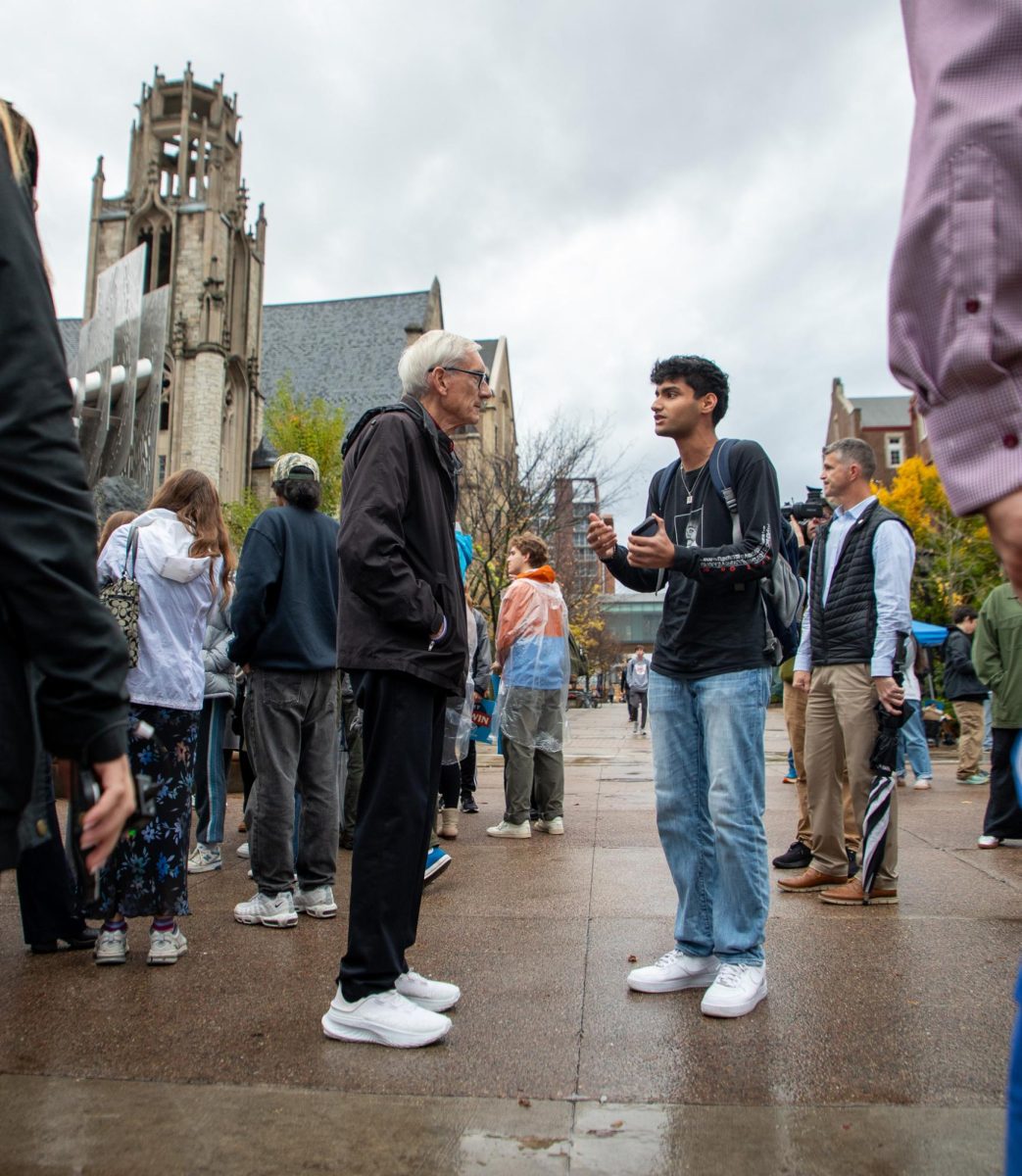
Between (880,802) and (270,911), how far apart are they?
114 inches

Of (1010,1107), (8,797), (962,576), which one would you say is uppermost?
(962,576)

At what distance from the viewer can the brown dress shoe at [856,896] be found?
16.3 feet

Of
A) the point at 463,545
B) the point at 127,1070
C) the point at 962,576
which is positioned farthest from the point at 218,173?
the point at 127,1070

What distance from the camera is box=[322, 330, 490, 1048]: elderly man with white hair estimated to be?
3168 millimetres

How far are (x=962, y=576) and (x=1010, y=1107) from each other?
3285 centimetres

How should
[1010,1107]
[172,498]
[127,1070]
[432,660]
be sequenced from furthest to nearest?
[172,498]
[432,660]
[127,1070]
[1010,1107]

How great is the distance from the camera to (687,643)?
375 cm

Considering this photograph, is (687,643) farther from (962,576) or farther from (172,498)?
(962,576)

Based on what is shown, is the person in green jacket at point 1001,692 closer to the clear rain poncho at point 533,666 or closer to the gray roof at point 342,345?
the clear rain poncho at point 533,666

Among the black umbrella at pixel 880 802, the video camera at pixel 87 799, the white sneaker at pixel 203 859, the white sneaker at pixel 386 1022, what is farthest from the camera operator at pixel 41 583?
the white sneaker at pixel 203 859

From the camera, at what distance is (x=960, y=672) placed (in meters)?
11.9

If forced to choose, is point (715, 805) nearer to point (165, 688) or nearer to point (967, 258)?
point (165, 688)

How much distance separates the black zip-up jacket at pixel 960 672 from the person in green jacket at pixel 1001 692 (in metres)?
3.95

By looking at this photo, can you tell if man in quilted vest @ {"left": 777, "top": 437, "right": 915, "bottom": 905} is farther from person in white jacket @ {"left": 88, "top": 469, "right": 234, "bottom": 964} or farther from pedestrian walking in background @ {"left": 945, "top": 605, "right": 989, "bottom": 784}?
pedestrian walking in background @ {"left": 945, "top": 605, "right": 989, "bottom": 784}
